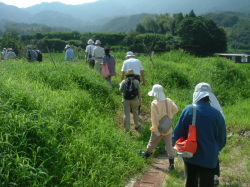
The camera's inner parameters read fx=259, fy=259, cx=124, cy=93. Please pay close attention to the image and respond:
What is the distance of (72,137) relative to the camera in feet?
→ 13.3

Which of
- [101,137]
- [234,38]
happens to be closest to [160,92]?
[101,137]

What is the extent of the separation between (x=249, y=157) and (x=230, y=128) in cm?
136

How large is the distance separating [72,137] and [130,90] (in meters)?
1.77

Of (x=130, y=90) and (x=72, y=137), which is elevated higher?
(x=130, y=90)

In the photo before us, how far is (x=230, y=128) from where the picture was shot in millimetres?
6082

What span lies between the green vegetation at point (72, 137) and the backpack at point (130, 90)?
0.74m

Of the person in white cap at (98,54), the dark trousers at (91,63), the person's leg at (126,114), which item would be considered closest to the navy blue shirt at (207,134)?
the person's leg at (126,114)

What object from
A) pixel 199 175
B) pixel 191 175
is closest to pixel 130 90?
pixel 191 175

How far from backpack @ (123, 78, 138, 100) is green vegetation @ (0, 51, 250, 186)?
738 millimetres

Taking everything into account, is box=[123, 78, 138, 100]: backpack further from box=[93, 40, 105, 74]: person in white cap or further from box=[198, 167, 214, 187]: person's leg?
box=[93, 40, 105, 74]: person in white cap

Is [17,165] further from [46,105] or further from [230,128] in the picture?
[230,128]

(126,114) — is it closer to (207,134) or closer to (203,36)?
(207,134)

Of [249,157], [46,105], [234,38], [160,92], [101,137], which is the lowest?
[249,157]

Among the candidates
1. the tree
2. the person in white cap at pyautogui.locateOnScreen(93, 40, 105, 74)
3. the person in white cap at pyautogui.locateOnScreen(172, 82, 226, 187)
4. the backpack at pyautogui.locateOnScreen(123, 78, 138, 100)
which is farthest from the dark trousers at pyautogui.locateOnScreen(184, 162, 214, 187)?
the tree
